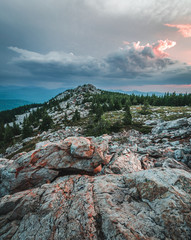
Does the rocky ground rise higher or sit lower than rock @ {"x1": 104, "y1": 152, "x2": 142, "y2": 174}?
higher

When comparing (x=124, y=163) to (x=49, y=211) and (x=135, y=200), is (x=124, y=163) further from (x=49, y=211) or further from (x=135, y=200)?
(x=49, y=211)

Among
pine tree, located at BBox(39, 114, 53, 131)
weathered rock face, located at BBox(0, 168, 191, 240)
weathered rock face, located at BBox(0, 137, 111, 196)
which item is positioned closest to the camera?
weathered rock face, located at BBox(0, 168, 191, 240)

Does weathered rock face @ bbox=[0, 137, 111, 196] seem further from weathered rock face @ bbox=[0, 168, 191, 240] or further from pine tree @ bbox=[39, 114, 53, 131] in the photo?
pine tree @ bbox=[39, 114, 53, 131]

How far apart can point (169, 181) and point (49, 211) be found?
23.6ft

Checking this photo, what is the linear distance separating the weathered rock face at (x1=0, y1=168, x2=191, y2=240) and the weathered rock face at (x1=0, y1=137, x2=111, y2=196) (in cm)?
231

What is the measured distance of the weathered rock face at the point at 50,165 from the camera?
9.89 meters

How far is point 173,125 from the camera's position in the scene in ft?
82.2

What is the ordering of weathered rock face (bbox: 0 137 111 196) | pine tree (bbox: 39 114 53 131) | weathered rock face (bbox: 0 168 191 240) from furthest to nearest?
pine tree (bbox: 39 114 53 131), weathered rock face (bbox: 0 137 111 196), weathered rock face (bbox: 0 168 191 240)

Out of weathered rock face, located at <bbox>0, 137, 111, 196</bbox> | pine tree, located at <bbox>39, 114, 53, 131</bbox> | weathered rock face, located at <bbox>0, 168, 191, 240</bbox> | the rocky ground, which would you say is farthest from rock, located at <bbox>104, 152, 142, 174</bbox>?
pine tree, located at <bbox>39, 114, 53, 131</bbox>

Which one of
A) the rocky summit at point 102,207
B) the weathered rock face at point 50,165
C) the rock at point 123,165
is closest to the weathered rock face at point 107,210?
the rocky summit at point 102,207

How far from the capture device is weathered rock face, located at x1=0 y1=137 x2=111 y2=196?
9891 millimetres

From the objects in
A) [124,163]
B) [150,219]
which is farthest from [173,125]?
[150,219]

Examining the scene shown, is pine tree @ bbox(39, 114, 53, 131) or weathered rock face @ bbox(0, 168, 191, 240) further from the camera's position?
pine tree @ bbox(39, 114, 53, 131)

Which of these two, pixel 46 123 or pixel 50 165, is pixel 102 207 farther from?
pixel 46 123
